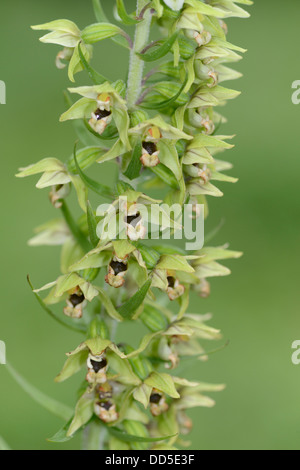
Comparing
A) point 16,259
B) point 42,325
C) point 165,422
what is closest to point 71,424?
point 165,422

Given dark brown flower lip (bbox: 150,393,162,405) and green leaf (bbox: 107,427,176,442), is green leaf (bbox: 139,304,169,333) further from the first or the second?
green leaf (bbox: 107,427,176,442)

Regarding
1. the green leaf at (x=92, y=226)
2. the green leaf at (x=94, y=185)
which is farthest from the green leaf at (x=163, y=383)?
the green leaf at (x=94, y=185)

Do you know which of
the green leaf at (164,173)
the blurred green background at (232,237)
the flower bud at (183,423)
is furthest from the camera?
the blurred green background at (232,237)

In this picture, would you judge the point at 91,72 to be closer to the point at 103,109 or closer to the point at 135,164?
the point at 103,109

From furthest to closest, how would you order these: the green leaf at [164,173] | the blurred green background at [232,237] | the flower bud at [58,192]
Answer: the blurred green background at [232,237], the flower bud at [58,192], the green leaf at [164,173]

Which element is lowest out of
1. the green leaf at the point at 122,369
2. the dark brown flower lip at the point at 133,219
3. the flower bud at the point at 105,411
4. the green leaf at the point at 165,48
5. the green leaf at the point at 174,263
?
the flower bud at the point at 105,411

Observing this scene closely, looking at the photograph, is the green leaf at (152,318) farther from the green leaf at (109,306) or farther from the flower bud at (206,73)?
the flower bud at (206,73)

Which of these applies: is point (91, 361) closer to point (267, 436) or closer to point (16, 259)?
point (267, 436)

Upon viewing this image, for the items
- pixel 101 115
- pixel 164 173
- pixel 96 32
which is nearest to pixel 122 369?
pixel 164 173

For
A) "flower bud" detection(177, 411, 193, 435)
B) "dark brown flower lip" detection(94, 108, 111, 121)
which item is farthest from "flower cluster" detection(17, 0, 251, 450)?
"flower bud" detection(177, 411, 193, 435)

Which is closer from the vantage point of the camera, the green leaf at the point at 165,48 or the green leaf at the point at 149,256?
the green leaf at the point at 165,48
